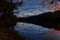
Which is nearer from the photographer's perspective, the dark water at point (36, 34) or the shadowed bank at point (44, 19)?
the dark water at point (36, 34)

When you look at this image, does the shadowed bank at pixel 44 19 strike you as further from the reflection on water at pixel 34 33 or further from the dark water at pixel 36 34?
the dark water at pixel 36 34

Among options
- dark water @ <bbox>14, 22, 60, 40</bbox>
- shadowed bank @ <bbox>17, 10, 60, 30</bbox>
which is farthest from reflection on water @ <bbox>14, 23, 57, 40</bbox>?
shadowed bank @ <bbox>17, 10, 60, 30</bbox>

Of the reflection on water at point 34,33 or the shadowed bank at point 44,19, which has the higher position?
the shadowed bank at point 44,19

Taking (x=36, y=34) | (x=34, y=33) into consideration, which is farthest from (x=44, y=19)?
(x=36, y=34)

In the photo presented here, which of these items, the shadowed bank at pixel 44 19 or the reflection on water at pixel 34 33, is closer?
the reflection on water at pixel 34 33

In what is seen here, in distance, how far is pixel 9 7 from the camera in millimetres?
11008

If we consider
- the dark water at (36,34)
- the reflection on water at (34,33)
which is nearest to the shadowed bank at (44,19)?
the reflection on water at (34,33)

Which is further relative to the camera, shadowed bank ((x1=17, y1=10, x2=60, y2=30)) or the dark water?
shadowed bank ((x1=17, y1=10, x2=60, y2=30))

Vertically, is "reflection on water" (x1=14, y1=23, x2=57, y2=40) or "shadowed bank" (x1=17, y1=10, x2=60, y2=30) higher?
"shadowed bank" (x1=17, y1=10, x2=60, y2=30)

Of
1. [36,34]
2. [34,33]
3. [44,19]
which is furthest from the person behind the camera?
[44,19]

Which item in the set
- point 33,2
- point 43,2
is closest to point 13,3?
point 33,2

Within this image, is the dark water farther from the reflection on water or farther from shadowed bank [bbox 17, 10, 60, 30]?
shadowed bank [bbox 17, 10, 60, 30]

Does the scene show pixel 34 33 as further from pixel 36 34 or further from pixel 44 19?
pixel 44 19

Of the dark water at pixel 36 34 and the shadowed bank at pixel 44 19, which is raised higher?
the shadowed bank at pixel 44 19
